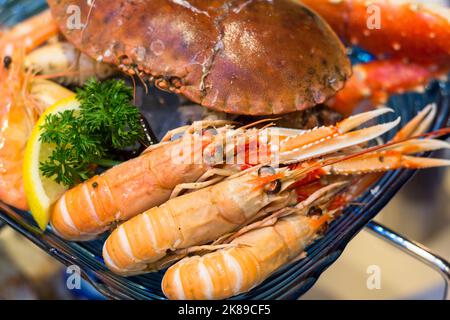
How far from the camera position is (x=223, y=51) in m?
1.48

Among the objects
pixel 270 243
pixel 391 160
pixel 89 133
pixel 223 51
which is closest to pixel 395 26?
pixel 391 160

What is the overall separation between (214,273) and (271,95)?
550 millimetres

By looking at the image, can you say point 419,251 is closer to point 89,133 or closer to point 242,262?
point 242,262

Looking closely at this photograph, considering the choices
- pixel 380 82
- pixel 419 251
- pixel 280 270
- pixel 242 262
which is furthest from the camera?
pixel 380 82

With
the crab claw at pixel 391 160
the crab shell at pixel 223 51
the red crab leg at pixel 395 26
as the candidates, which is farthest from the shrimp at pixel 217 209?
the red crab leg at pixel 395 26

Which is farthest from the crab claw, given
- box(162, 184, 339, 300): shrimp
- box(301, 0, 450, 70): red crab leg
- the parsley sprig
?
the parsley sprig

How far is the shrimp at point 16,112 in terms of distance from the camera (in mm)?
1526

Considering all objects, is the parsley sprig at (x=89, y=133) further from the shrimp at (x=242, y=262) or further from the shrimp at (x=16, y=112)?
the shrimp at (x=242, y=262)

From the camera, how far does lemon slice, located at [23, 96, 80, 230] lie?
1.44 metres

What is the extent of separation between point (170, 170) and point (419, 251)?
820 mm

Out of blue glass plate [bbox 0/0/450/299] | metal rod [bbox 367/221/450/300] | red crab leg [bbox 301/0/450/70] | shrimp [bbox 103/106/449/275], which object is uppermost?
red crab leg [bbox 301/0/450/70]

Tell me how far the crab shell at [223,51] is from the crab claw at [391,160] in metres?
0.22

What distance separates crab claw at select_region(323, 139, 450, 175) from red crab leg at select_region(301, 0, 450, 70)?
1.55ft

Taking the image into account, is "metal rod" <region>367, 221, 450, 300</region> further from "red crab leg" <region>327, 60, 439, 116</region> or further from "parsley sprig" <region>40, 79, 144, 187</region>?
"parsley sprig" <region>40, 79, 144, 187</region>
